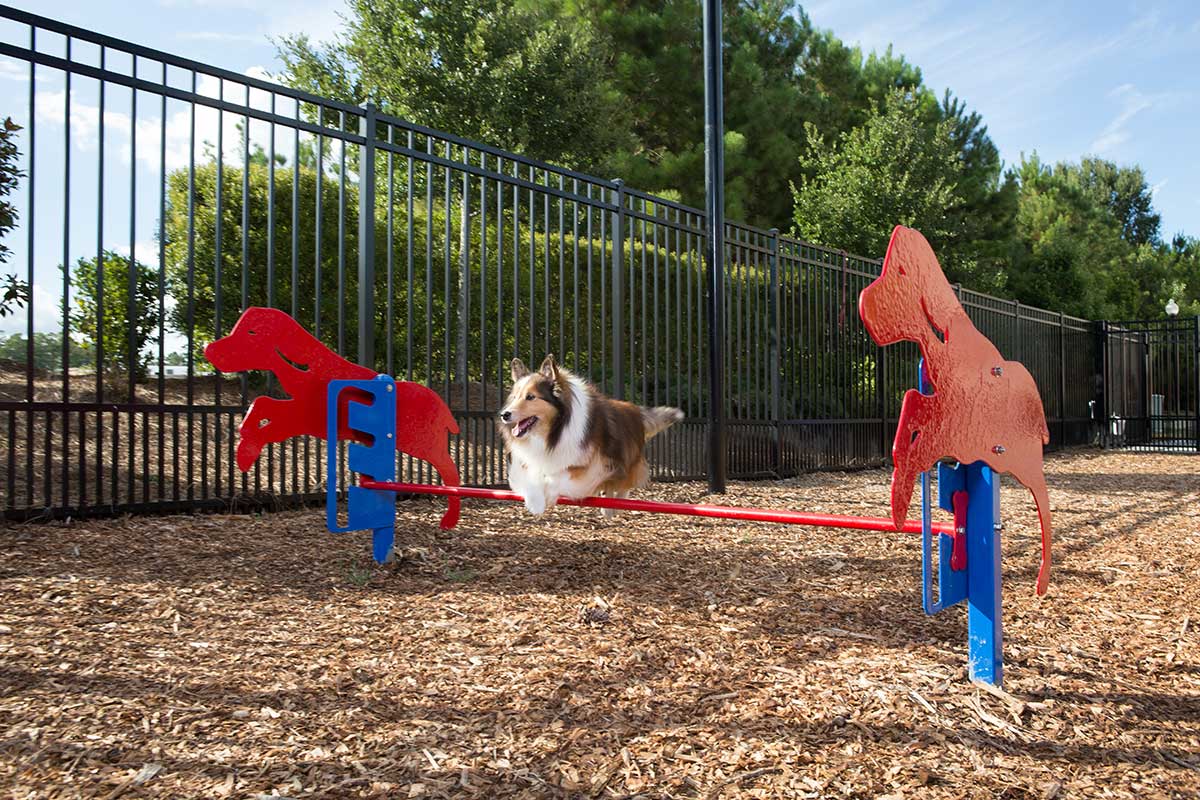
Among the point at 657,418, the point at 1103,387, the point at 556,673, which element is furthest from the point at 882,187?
the point at 556,673

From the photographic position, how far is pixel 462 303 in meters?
6.27

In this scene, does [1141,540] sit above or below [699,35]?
below

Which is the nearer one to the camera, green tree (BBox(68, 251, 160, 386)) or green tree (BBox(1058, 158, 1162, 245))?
green tree (BBox(68, 251, 160, 386))

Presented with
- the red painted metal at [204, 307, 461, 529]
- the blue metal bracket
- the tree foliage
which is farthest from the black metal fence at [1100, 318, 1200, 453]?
the red painted metal at [204, 307, 461, 529]

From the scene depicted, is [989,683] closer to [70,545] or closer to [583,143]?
[70,545]

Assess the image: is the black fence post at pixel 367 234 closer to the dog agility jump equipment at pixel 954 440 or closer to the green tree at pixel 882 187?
the dog agility jump equipment at pixel 954 440

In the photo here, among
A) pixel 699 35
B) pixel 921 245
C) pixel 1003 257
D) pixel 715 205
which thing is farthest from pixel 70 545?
pixel 1003 257

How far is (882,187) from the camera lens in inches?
719

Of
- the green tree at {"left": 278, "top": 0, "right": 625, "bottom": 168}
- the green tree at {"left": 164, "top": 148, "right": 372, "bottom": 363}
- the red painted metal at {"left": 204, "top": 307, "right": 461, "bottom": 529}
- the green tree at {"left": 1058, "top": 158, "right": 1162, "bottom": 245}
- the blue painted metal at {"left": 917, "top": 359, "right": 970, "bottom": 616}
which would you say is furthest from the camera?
the green tree at {"left": 1058, "top": 158, "right": 1162, "bottom": 245}

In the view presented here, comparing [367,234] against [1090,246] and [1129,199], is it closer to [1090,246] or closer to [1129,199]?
[1090,246]

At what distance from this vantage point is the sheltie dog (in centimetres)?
413

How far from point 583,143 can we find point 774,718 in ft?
48.1

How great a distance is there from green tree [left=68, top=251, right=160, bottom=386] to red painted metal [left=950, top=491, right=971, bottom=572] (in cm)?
413

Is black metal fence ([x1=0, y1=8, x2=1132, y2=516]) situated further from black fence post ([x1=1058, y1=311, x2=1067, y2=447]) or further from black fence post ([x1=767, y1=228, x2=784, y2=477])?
black fence post ([x1=1058, y1=311, x2=1067, y2=447])
